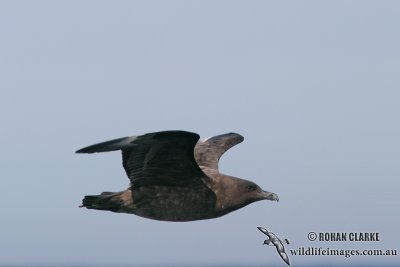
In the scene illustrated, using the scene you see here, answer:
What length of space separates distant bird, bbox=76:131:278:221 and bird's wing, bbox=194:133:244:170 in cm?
208

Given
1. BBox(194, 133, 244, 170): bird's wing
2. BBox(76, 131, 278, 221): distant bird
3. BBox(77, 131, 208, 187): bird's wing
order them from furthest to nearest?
1. BBox(194, 133, 244, 170): bird's wing
2. BBox(76, 131, 278, 221): distant bird
3. BBox(77, 131, 208, 187): bird's wing

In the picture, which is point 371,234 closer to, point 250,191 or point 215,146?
point 215,146

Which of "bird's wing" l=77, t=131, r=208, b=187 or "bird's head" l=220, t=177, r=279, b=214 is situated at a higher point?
"bird's wing" l=77, t=131, r=208, b=187

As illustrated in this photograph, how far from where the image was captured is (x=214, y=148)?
63.9 feet

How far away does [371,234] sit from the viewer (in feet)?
72.1

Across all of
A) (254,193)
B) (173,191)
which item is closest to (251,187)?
(254,193)

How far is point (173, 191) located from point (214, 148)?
11.7 feet

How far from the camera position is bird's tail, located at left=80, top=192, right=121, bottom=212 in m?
16.1

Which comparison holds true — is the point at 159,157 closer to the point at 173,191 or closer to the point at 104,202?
the point at 173,191

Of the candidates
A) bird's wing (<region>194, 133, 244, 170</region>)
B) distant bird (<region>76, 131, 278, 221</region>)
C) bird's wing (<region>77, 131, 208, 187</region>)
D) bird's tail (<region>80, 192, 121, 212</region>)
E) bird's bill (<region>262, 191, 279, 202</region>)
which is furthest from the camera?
bird's wing (<region>194, 133, 244, 170</region>)

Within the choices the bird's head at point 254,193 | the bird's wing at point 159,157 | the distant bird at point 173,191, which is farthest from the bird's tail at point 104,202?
the bird's head at point 254,193

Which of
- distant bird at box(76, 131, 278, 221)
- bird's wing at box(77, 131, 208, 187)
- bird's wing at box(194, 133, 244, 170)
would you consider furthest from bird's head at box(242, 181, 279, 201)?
bird's wing at box(194, 133, 244, 170)

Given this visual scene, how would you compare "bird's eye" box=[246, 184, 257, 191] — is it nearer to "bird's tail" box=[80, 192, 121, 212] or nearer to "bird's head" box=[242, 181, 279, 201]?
"bird's head" box=[242, 181, 279, 201]

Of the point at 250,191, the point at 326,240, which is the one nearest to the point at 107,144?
the point at 250,191
